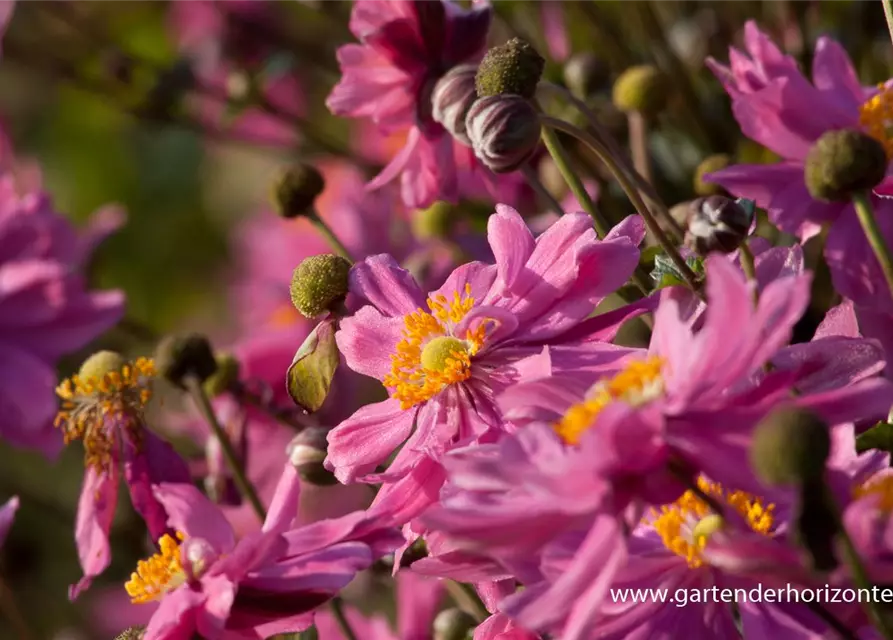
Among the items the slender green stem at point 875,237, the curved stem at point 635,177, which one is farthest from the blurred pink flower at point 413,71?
the slender green stem at point 875,237

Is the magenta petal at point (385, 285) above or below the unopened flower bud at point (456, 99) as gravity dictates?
below

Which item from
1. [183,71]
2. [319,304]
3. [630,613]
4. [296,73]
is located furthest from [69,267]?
[630,613]

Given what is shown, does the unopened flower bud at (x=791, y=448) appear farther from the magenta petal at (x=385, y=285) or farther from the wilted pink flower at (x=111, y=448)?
the wilted pink flower at (x=111, y=448)

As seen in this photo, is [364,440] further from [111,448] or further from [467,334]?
[111,448]

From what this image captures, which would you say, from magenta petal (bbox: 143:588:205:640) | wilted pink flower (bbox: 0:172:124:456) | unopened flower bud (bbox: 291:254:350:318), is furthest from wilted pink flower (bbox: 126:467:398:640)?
wilted pink flower (bbox: 0:172:124:456)

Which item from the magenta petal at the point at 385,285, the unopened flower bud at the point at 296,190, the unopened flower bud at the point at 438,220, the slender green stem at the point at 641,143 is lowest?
the unopened flower bud at the point at 438,220

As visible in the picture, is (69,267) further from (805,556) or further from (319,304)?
(805,556)

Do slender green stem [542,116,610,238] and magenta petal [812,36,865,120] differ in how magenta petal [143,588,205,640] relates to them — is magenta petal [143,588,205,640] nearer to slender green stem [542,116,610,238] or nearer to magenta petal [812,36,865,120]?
slender green stem [542,116,610,238]
